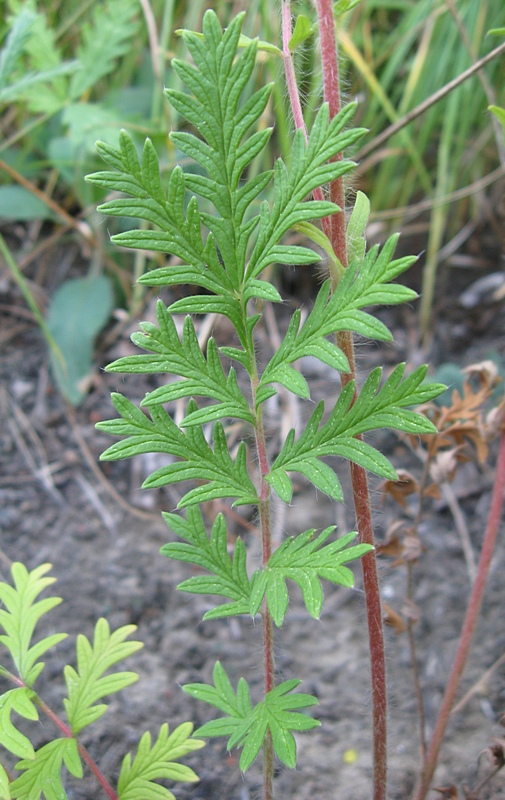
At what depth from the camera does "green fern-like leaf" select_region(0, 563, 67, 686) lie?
86cm

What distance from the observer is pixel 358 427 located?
747 millimetres

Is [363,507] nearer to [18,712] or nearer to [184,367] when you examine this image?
[184,367]

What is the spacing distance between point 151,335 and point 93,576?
100 cm

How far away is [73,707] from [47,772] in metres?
0.08

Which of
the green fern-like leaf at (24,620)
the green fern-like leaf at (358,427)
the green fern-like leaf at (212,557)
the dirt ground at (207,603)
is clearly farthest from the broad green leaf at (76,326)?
the green fern-like leaf at (358,427)

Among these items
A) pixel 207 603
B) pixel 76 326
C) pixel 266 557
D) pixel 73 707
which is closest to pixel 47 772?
pixel 73 707

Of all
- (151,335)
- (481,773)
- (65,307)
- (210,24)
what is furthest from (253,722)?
(65,307)

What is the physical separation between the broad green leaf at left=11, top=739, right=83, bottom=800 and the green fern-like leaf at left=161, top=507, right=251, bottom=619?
232 mm

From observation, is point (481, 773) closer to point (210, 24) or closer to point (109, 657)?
point (109, 657)

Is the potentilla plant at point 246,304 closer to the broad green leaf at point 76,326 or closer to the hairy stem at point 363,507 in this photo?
the hairy stem at point 363,507

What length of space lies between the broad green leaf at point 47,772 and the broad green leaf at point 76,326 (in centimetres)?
122

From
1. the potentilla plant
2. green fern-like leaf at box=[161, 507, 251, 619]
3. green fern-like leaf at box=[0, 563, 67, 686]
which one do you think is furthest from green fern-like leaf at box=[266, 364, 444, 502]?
green fern-like leaf at box=[0, 563, 67, 686]

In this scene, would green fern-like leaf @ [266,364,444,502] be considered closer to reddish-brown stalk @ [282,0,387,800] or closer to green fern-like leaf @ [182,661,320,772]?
reddish-brown stalk @ [282,0,387,800]

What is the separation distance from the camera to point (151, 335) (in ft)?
2.45
